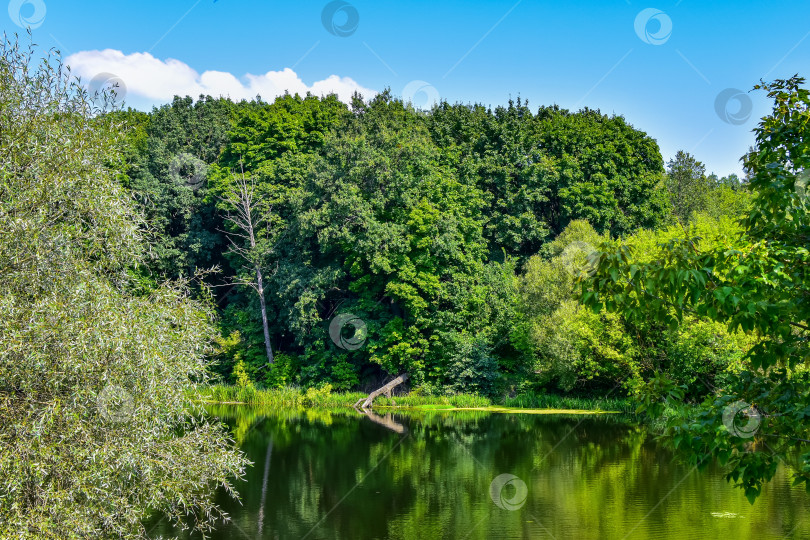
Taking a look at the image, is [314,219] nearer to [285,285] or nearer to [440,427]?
[285,285]

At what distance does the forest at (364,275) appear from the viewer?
20.2 feet

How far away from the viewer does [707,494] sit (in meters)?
19.4

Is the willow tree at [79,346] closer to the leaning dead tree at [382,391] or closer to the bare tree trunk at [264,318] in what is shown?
the leaning dead tree at [382,391]

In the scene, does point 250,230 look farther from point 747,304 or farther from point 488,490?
point 747,304

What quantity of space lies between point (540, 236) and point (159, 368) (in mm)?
38435

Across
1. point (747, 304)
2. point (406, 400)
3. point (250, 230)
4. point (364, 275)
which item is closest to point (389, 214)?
point (364, 275)

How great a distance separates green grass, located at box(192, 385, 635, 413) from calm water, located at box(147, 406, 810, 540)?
5.31 meters

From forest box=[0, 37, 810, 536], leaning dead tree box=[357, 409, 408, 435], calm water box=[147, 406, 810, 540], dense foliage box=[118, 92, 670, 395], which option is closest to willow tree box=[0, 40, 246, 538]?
forest box=[0, 37, 810, 536]

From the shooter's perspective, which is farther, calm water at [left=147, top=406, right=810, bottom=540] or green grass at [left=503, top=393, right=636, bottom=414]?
green grass at [left=503, top=393, right=636, bottom=414]

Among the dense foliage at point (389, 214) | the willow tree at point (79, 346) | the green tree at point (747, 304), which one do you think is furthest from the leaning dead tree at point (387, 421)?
the green tree at point (747, 304)

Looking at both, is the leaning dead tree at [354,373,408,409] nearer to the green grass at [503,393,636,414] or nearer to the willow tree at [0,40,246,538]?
the green grass at [503,393,636,414]

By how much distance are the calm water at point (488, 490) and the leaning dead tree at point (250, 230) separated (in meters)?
15.6

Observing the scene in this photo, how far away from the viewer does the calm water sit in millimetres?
16328

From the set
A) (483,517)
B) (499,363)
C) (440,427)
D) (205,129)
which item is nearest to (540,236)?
(499,363)
